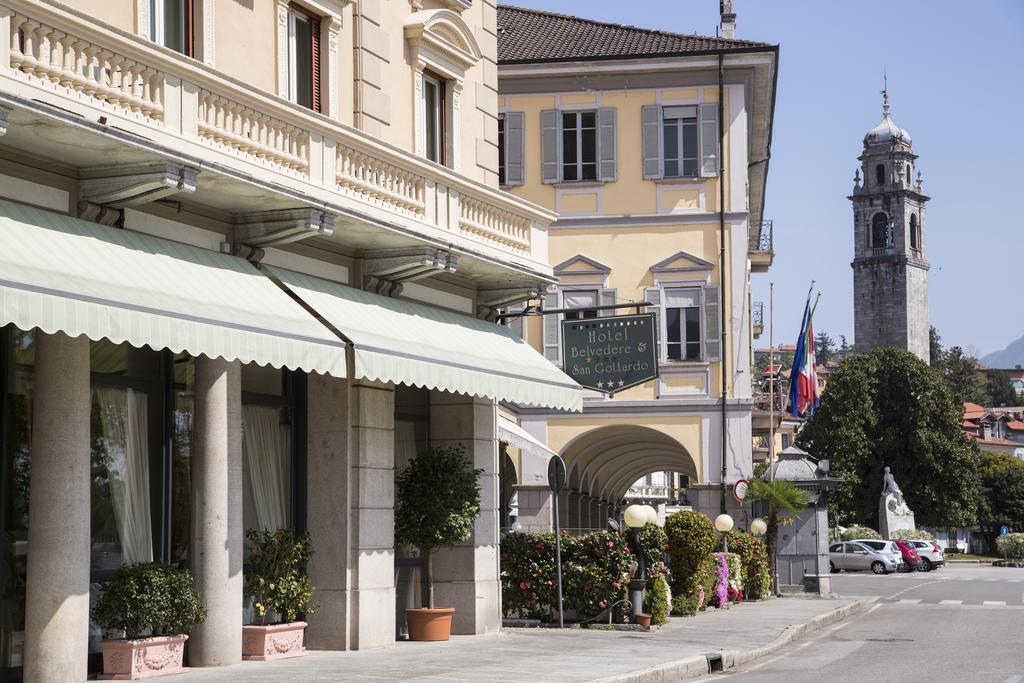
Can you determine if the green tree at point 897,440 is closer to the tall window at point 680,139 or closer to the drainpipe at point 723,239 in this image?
the drainpipe at point 723,239

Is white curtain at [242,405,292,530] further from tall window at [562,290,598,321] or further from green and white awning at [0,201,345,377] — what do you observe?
tall window at [562,290,598,321]

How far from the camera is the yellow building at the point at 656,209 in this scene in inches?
1380

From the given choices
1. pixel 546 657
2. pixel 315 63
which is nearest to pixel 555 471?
pixel 546 657

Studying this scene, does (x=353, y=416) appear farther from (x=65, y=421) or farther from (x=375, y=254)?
(x=65, y=421)

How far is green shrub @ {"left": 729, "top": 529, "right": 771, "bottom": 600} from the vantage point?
3216 cm

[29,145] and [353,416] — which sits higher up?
[29,145]

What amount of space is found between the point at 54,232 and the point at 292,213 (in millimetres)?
3497

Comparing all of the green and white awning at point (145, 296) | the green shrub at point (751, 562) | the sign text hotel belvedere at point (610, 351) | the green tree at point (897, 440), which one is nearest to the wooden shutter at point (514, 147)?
the sign text hotel belvedere at point (610, 351)

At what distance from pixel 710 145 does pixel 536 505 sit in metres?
9.53

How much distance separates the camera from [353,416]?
59.6 ft

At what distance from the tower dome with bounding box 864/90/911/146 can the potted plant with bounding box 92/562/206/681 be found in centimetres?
15639

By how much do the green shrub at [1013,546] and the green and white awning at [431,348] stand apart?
56993 mm

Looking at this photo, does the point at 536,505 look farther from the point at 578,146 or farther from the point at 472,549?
the point at 472,549

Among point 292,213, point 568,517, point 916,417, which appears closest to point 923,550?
point 916,417
